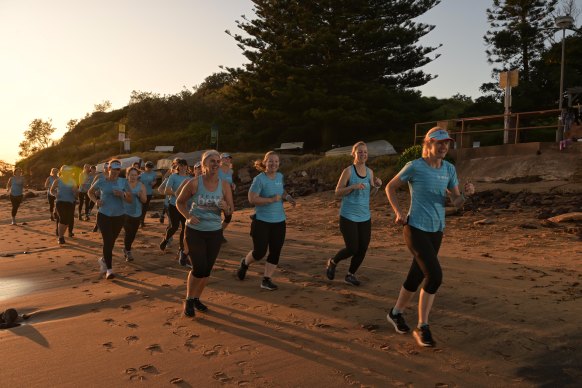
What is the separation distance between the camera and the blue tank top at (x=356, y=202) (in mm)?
6176

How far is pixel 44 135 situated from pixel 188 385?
88.9 meters

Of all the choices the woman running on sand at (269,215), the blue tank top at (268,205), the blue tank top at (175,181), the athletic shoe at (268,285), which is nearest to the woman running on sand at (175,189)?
the blue tank top at (175,181)

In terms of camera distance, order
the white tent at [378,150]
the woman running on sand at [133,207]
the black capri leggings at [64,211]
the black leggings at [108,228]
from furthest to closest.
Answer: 1. the white tent at [378,150]
2. the black capri leggings at [64,211]
3. the woman running on sand at [133,207]
4. the black leggings at [108,228]

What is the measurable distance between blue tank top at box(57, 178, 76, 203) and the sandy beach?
2.12 m

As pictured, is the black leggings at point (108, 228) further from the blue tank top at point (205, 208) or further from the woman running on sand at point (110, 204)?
the blue tank top at point (205, 208)

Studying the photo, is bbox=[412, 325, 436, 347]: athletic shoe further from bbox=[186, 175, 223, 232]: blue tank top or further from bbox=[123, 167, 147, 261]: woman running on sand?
bbox=[123, 167, 147, 261]: woman running on sand

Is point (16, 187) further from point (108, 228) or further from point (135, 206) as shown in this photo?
point (108, 228)

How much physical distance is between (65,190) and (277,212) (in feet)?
21.9

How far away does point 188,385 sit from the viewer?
359 cm

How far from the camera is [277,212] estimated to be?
623 centimetres

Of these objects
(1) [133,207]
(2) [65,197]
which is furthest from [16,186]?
(1) [133,207]

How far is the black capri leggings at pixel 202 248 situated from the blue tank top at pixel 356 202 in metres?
1.86

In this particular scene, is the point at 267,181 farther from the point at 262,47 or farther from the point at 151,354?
the point at 262,47

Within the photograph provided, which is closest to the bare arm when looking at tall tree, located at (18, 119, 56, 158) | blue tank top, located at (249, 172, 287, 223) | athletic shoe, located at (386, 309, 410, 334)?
athletic shoe, located at (386, 309, 410, 334)
